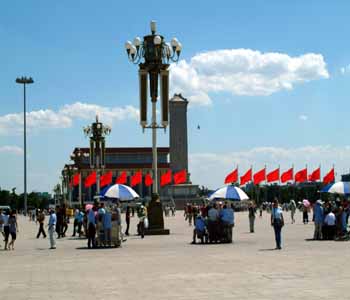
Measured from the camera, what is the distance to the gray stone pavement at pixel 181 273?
11.8 m

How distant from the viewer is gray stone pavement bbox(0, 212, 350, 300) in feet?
38.9

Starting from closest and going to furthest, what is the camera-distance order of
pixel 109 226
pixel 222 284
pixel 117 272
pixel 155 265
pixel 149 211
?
pixel 222 284 < pixel 117 272 < pixel 155 265 < pixel 109 226 < pixel 149 211

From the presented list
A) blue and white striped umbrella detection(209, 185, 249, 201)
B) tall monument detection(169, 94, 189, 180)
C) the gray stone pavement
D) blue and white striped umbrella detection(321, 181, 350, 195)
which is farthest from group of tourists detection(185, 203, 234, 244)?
tall monument detection(169, 94, 189, 180)

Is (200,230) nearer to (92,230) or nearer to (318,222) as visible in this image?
(92,230)

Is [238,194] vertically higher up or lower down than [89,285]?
higher up

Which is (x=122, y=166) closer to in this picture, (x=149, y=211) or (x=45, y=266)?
(x=149, y=211)

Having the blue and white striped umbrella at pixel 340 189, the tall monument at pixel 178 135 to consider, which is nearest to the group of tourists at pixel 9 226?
the blue and white striped umbrella at pixel 340 189

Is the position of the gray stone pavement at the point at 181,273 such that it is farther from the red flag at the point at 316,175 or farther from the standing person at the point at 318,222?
the red flag at the point at 316,175

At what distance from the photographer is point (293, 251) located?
20.2 m

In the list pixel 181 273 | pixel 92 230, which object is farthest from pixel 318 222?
pixel 181 273

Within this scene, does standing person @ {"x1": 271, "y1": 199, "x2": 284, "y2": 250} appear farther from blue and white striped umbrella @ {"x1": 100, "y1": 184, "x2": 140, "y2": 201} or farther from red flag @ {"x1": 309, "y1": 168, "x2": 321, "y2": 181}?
red flag @ {"x1": 309, "y1": 168, "x2": 321, "y2": 181}

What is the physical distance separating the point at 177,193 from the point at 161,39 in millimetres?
84864

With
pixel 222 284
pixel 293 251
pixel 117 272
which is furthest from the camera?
pixel 293 251

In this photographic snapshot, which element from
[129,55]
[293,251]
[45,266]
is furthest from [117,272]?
[129,55]
